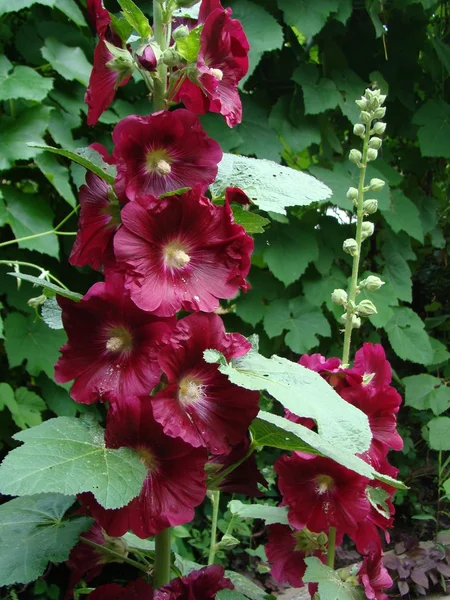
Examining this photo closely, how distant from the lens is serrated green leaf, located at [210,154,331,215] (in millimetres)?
587

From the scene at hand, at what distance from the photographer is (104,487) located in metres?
0.45

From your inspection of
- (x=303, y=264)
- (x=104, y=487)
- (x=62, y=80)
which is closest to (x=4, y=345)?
(x=62, y=80)

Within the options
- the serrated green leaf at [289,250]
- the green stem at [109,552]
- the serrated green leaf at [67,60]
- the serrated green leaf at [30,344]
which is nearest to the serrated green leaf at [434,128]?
the serrated green leaf at [289,250]

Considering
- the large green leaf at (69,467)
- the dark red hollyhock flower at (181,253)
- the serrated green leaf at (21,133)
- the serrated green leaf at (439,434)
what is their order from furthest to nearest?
the serrated green leaf at (439,434)
the serrated green leaf at (21,133)
the dark red hollyhock flower at (181,253)
the large green leaf at (69,467)

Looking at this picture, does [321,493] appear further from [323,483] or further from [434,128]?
[434,128]

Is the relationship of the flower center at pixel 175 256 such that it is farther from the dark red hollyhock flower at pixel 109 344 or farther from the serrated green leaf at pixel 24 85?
the serrated green leaf at pixel 24 85

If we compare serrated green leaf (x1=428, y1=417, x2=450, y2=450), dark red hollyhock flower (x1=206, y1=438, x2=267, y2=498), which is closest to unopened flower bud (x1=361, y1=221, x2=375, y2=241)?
dark red hollyhock flower (x1=206, y1=438, x2=267, y2=498)

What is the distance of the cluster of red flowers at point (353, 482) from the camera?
0.73 m

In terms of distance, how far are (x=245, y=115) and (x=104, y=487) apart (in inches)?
59.6

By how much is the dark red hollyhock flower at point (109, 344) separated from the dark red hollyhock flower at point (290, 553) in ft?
1.32

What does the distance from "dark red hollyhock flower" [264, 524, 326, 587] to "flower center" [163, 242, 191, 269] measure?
1.45 feet

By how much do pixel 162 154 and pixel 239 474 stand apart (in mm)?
329

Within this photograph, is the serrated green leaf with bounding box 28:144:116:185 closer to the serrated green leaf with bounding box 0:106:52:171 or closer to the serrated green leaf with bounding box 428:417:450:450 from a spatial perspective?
the serrated green leaf with bounding box 0:106:52:171

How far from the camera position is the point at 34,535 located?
24.2 inches
